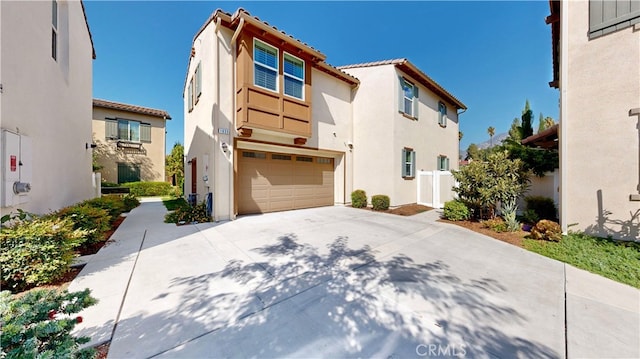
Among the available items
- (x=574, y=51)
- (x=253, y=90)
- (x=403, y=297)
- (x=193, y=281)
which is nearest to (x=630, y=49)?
(x=574, y=51)

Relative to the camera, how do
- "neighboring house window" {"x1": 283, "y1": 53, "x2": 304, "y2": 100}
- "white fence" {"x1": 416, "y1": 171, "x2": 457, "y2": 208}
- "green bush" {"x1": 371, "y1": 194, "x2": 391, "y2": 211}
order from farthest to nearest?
"white fence" {"x1": 416, "y1": 171, "x2": 457, "y2": 208}
"green bush" {"x1": 371, "y1": 194, "x2": 391, "y2": 211}
"neighboring house window" {"x1": 283, "y1": 53, "x2": 304, "y2": 100}

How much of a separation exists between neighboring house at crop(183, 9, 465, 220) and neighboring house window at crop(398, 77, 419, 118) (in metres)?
0.05

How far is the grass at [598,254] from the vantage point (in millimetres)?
3974

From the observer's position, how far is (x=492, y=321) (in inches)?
106

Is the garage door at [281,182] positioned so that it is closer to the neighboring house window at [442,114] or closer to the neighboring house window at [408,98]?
the neighboring house window at [408,98]

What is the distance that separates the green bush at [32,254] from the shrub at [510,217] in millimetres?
10073

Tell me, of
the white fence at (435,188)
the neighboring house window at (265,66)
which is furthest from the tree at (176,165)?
the white fence at (435,188)

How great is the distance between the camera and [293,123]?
29.0 feet

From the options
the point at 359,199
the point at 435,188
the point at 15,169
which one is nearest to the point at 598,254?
the point at 435,188

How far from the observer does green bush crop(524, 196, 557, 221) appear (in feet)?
24.9

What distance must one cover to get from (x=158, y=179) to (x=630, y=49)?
81.6 ft

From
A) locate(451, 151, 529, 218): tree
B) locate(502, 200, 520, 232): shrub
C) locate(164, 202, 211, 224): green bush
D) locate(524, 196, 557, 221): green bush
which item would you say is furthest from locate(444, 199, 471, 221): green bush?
locate(164, 202, 211, 224): green bush

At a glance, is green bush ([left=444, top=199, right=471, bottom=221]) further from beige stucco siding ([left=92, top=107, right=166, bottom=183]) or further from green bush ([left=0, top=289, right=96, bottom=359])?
beige stucco siding ([left=92, top=107, right=166, bottom=183])

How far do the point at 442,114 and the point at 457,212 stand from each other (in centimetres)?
946
